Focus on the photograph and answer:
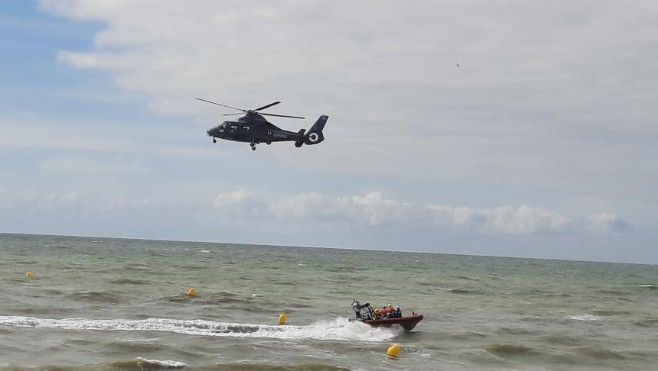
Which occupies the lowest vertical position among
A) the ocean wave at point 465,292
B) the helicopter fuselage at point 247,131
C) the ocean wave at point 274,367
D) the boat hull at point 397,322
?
the ocean wave at point 274,367

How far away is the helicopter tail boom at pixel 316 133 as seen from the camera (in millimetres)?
45844

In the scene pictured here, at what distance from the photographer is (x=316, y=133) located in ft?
151

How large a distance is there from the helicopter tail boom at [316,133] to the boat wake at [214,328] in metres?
12.0

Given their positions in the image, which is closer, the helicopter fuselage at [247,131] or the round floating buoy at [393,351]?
the round floating buoy at [393,351]

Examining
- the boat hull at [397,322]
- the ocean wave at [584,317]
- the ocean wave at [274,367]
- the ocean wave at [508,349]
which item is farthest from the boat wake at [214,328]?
the ocean wave at [584,317]

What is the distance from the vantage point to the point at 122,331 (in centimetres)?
3584

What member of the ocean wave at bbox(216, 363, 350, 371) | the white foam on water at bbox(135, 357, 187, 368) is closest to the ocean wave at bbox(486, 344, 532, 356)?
the ocean wave at bbox(216, 363, 350, 371)

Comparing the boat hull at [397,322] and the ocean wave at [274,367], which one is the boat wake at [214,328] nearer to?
the boat hull at [397,322]

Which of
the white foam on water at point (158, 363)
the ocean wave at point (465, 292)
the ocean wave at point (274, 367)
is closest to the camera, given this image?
the white foam on water at point (158, 363)

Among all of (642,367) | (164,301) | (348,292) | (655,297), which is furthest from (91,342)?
(655,297)

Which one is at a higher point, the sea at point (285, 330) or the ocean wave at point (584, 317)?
the ocean wave at point (584, 317)

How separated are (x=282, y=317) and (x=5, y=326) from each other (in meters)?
14.4

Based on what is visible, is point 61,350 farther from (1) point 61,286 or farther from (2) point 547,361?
(1) point 61,286

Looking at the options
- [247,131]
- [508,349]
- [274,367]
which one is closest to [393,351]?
[274,367]
